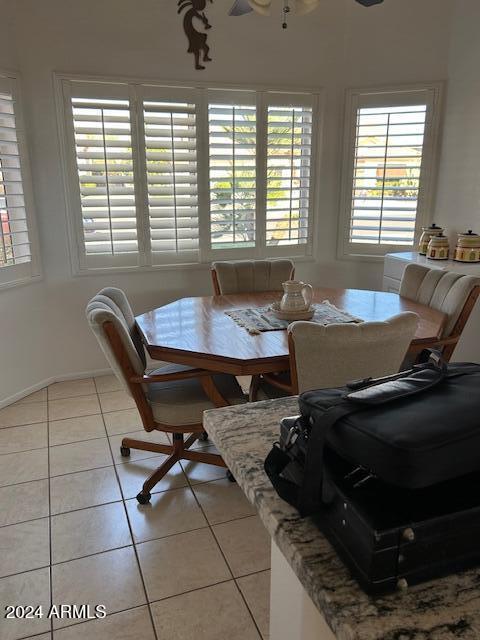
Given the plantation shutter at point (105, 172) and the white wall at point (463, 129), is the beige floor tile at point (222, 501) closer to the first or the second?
the plantation shutter at point (105, 172)

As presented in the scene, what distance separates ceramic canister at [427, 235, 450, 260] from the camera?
3525mm

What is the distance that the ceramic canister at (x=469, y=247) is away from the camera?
11.1ft

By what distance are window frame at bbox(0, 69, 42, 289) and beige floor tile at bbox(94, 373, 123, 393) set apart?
→ 89 cm

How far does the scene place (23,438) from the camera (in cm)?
295

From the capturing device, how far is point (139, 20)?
132 inches

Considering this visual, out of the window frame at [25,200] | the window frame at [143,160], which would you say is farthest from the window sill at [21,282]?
the window frame at [143,160]

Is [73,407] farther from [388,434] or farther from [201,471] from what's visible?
[388,434]

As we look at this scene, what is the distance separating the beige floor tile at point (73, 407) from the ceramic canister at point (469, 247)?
271cm

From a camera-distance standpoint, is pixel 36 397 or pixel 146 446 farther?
pixel 36 397

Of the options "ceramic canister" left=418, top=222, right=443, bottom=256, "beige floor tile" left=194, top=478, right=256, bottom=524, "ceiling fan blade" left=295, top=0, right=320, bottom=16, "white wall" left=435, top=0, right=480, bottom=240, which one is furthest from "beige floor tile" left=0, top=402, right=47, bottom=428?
"white wall" left=435, top=0, right=480, bottom=240

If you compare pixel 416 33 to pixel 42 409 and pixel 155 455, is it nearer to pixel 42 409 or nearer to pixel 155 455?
pixel 155 455

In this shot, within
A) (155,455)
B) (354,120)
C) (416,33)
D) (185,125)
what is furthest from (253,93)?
(155,455)

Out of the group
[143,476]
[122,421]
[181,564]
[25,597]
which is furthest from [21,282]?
[181,564]

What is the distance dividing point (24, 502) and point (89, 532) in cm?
43
